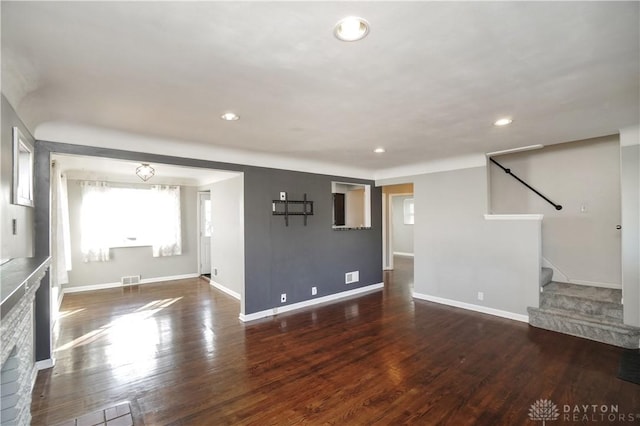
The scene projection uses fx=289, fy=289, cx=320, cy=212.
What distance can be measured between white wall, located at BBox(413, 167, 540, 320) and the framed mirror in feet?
17.1

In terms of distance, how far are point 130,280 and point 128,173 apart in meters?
2.39

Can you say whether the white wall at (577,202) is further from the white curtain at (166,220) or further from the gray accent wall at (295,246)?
the white curtain at (166,220)

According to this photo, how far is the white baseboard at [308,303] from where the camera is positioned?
4.39 metres

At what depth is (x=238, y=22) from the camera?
1432 millimetres

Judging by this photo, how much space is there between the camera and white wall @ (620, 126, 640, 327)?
320cm

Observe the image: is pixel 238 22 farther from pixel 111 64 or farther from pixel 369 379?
pixel 369 379

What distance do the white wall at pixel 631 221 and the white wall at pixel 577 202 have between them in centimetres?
99

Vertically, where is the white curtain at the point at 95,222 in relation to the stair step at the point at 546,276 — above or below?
above

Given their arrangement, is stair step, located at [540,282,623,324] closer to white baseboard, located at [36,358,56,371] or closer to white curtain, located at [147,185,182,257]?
white baseboard, located at [36,358,56,371]

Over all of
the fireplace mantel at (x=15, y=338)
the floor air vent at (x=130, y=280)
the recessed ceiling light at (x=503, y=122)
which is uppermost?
the recessed ceiling light at (x=503, y=122)

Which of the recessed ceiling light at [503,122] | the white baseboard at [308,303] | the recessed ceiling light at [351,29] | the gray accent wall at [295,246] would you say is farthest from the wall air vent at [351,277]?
the recessed ceiling light at [351,29]

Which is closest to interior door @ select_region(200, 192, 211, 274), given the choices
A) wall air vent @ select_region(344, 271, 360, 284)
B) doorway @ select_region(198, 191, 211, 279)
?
doorway @ select_region(198, 191, 211, 279)

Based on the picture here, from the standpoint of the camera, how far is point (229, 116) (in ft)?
8.98

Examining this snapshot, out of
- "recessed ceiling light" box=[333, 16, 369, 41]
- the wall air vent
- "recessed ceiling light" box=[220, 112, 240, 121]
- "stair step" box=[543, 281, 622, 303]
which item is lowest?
the wall air vent
